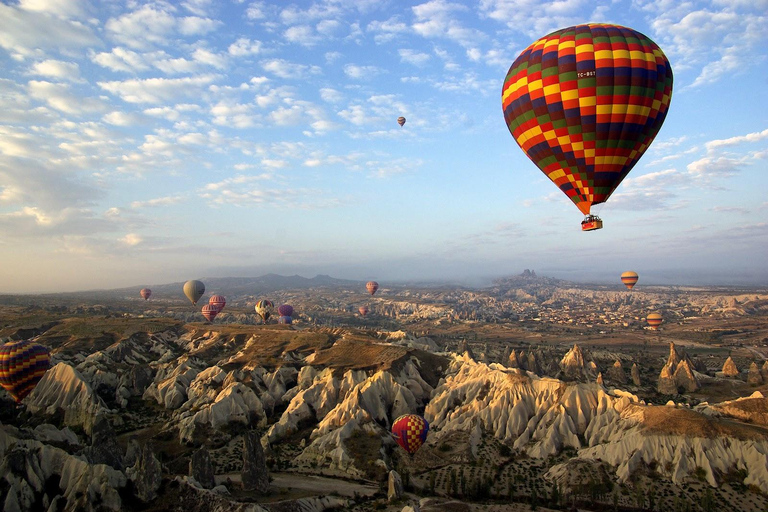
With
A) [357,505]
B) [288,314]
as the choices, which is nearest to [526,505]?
[357,505]

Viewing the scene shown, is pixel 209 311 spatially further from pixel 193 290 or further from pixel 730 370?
pixel 730 370

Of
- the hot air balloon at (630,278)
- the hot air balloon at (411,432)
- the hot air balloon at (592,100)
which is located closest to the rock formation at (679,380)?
the hot air balloon at (630,278)

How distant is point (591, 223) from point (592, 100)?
7764mm

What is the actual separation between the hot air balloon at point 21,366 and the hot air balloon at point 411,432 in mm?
38484

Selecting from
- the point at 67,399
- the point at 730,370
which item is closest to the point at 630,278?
the point at 730,370

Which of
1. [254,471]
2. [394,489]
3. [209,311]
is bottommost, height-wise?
[394,489]

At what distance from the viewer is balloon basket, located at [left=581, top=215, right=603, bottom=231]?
2816 centimetres

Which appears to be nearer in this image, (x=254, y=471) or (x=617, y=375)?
(x=254, y=471)

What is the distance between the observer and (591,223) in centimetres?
2872

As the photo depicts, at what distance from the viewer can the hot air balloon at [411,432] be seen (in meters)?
37.4

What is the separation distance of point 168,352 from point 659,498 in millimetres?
78660

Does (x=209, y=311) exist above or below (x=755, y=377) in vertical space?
above

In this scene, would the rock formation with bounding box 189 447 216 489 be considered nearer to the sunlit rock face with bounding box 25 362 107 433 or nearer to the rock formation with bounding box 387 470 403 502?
the rock formation with bounding box 387 470 403 502

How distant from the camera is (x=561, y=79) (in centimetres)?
2698
